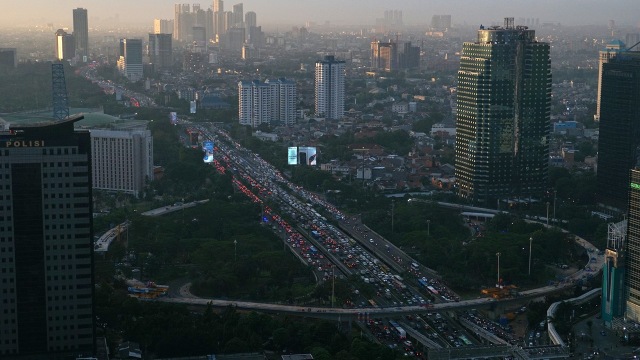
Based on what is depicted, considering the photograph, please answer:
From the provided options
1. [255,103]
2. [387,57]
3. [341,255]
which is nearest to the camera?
[341,255]

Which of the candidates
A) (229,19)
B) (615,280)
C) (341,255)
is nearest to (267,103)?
(341,255)

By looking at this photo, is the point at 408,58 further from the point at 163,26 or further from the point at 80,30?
the point at 163,26

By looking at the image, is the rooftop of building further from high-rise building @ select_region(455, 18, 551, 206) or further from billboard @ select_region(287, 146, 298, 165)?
high-rise building @ select_region(455, 18, 551, 206)

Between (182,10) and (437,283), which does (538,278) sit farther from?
(182,10)

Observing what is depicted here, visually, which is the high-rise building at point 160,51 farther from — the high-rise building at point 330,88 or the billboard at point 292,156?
the billboard at point 292,156

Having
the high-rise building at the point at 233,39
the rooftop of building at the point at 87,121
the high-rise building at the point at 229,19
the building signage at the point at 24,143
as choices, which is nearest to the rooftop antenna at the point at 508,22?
the rooftop of building at the point at 87,121

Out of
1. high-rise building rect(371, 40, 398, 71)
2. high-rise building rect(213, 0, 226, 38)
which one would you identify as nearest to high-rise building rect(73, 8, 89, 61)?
high-rise building rect(371, 40, 398, 71)

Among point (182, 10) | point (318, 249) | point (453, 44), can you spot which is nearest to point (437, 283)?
point (318, 249)
